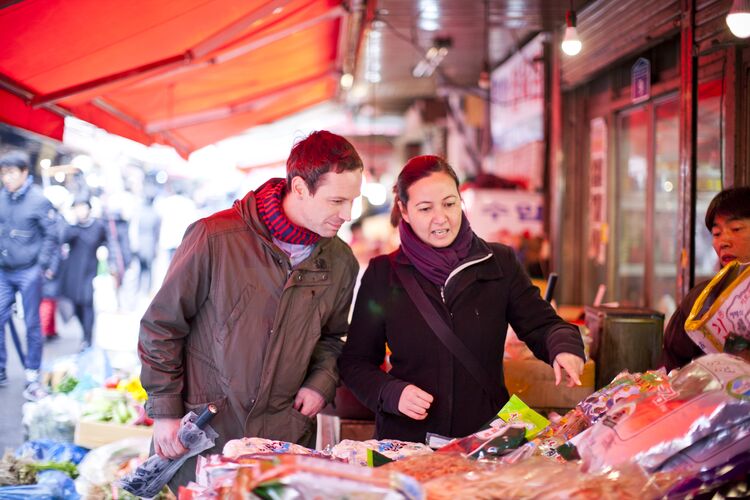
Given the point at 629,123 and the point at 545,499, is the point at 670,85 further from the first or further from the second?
the point at 545,499

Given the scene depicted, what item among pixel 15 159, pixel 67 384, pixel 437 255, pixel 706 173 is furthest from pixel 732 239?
pixel 67 384

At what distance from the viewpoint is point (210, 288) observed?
299 centimetres

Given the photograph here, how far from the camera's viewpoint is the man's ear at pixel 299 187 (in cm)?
295

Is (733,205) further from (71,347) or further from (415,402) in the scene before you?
(71,347)

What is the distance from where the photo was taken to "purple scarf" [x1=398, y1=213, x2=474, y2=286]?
302 cm

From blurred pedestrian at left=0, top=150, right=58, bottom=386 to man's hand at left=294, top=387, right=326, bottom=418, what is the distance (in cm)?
262

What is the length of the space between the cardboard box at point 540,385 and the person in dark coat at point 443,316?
1.10 meters

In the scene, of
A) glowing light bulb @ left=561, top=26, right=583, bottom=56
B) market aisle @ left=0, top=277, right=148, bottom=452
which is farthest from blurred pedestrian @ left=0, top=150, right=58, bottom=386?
glowing light bulb @ left=561, top=26, right=583, bottom=56

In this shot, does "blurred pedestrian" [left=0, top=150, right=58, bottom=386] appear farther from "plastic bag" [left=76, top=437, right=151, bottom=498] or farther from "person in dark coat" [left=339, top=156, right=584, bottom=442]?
"person in dark coat" [left=339, top=156, right=584, bottom=442]

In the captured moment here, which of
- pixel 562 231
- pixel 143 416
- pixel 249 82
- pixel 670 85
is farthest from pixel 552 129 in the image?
pixel 143 416

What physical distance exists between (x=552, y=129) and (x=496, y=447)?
24.3 ft

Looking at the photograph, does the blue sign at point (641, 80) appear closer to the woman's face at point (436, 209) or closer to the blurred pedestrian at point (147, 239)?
the woman's face at point (436, 209)

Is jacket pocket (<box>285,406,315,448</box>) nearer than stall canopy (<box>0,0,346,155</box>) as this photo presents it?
Yes

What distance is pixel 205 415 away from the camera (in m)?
2.91
